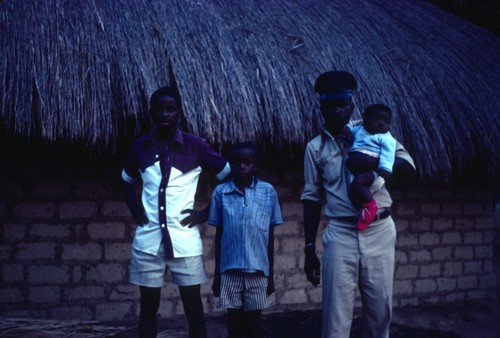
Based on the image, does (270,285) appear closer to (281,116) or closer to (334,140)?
(334,140)

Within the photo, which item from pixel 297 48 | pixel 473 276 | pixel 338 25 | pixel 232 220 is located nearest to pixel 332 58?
pixel 297 48

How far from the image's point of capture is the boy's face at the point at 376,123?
2.53 metres

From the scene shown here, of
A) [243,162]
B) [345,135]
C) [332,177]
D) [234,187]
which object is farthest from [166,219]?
[345,135]

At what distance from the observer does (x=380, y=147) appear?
2406mm

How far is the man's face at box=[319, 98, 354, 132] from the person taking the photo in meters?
2.44

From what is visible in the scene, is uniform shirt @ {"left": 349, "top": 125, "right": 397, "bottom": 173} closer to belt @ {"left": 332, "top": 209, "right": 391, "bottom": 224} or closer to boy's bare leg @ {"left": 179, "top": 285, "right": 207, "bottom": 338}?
belt @ {"left": 332, "top": 209, "right": 391, "bottom": 224}

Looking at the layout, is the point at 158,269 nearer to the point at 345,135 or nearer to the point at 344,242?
the point at 344,242

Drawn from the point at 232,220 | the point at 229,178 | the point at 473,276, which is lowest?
the point at 473,276

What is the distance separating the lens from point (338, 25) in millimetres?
5098

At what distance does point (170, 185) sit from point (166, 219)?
177 millimetres

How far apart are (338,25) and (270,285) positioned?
11.2 feet

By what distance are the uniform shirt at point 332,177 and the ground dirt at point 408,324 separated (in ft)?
6.00

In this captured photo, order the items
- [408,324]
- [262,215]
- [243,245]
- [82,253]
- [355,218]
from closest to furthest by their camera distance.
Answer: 1. [355,218]
2. [243,245]
3. [262,215]
4. [82,253]
5. [408,324]

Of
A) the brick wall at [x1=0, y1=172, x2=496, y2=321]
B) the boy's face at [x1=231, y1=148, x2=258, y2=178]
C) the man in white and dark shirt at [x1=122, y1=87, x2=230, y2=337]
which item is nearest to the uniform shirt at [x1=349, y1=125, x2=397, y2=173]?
the boy's face at [x1=231, y1=148, x2=258, y2=178]
